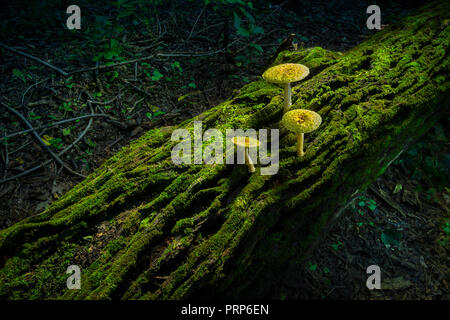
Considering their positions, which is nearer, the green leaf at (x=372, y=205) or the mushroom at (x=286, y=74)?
the mushroom at (x=286, y=74)

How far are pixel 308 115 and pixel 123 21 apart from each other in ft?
20.4

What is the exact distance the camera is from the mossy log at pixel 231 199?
1.96 meters

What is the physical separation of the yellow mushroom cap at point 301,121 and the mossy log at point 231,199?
0.31 m

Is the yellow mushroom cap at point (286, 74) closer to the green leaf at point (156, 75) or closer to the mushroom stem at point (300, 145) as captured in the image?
the mushroom stem at point (300, 145)

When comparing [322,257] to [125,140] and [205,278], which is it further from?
[125,140]

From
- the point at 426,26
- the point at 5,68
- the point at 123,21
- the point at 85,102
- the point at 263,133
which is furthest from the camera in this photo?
the point at 123,21

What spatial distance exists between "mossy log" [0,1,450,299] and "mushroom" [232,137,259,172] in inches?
3.8

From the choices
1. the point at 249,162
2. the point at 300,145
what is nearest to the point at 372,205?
the point at 300,145

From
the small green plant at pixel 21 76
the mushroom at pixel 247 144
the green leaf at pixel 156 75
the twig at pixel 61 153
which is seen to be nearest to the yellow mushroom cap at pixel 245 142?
the mushroom at pixel 247 144

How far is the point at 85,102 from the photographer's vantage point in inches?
188

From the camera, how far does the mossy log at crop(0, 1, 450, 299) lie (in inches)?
77.0

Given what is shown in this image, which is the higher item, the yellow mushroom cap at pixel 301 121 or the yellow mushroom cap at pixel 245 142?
the yellow mushroom cap at pixel 301 121

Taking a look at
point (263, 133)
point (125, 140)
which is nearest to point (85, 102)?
point (125, 140)

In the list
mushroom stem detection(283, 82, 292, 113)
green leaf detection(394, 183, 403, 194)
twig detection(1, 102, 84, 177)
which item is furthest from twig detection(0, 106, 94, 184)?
green leaf detection(394, 183, 403, 194)
